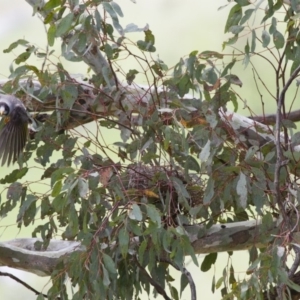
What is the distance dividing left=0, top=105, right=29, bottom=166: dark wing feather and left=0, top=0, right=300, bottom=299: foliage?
0.15 meters

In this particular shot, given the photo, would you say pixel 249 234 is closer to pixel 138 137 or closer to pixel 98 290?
pixel 138 137

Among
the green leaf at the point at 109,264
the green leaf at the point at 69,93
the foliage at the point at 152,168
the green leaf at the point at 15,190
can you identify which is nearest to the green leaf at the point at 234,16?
the foliage at the point at 152,168

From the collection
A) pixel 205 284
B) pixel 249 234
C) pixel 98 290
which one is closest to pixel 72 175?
pixel 98 290

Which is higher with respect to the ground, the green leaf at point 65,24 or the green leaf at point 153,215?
the green leaf at point 65,24

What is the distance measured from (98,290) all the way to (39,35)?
2.83 metres

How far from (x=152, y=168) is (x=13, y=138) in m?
0.56

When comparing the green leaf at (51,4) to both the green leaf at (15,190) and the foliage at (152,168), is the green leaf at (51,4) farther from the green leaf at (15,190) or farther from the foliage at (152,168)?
the green leaf at (15,190)

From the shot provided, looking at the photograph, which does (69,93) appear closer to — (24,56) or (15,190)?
(24,56)

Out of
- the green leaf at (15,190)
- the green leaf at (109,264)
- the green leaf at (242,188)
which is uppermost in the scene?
the green leaf at (15,190)

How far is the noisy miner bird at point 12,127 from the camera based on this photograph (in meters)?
2.22

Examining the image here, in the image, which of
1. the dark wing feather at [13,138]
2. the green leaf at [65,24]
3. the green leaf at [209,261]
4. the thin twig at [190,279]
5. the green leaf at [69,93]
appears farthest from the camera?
the dark wing feather at [13,138]

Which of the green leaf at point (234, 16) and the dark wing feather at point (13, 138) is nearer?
the green leaf at point (234, 16)

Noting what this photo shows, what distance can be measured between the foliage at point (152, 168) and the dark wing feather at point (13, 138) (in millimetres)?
152

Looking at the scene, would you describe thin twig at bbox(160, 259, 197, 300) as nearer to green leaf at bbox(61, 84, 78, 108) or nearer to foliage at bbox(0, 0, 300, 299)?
foliage at bbox(0, 0, 300, 299)
